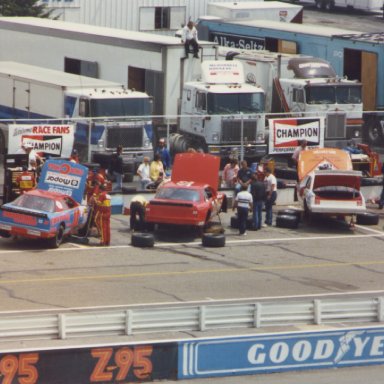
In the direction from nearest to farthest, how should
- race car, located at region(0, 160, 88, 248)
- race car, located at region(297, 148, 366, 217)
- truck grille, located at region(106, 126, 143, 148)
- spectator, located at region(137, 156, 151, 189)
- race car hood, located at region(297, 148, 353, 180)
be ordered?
race car, located at region(0, 160, 88, 248), race car, located at region(297, 148, 366, 217), spectator, located at region(137, 156, 151, 189), race car hood, located at region(297, 148, 353, 180), truck grille, located at region(106, 126, 143, 148)

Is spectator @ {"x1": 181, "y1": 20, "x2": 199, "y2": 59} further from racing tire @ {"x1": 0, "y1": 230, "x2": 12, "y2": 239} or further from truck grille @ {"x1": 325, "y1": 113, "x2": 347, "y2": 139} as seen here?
racing tire @ {"x1": 0, "y1": 230, "x2": 12, "y2": 239}

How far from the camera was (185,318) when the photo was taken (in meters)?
20.0

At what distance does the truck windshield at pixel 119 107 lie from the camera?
3709 cm

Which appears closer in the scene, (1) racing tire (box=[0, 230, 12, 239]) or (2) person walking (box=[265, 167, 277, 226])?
(1) racing tire (box=[0, 230, 12, 239])

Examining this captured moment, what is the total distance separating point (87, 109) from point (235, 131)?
468cm

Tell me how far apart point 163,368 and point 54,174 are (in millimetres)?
12030

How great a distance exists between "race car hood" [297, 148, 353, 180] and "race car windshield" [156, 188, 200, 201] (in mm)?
4592

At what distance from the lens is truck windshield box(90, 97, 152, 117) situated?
3709cm

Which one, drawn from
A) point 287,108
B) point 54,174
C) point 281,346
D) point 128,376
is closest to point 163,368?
point 128,376

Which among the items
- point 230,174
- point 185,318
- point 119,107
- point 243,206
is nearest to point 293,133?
point 230,174

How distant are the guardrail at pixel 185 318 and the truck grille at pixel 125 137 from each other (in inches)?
600

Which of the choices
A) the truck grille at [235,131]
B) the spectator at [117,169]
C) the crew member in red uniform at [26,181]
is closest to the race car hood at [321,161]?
the truck grille at [235,131]

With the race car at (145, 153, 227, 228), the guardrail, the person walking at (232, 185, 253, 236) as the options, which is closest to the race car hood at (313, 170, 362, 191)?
the person walking at (232, 185, 253, 236)

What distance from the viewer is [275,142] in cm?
3684
